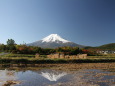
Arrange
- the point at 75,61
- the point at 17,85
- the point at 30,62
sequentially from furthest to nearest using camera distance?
1. the point at 75,61
2. the point at 30,62
3. the point at 17,85

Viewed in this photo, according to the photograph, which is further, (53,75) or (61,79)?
(53,75)

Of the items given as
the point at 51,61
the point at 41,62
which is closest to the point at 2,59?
the point at 41,62

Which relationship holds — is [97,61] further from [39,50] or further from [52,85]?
[39,50]

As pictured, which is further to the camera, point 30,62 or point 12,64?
point 30,62

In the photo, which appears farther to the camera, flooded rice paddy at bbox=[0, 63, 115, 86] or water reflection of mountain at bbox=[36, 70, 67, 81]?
water reflection of mountain at bbox=[36, 70, 67, 81]

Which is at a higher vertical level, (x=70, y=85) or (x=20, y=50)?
(x=20, y=50)

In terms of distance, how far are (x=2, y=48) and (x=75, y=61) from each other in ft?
130

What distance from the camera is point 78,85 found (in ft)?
34.5

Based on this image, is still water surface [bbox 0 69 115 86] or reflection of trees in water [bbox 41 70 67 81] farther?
reflection of trees in water [bbox 41 70 67 81]

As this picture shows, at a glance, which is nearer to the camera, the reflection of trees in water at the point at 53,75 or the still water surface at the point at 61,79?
the still water surface at the point at 61,79

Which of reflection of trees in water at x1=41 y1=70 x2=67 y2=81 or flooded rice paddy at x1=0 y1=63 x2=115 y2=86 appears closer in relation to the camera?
flooded rice paddy at x1=0 y1=63 x2=115 y2=86

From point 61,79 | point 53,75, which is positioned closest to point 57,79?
point 61,79

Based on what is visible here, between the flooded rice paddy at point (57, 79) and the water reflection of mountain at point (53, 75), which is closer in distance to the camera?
the flooded rice paddy at point (57, 79)

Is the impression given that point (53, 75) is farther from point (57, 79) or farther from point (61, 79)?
point (61, 79)
